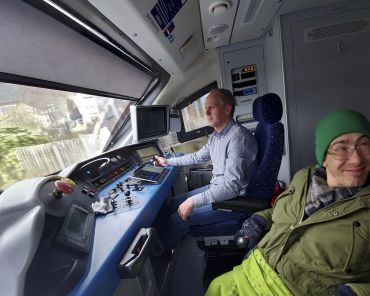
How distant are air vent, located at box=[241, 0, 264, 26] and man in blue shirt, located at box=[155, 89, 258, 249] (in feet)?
2.34

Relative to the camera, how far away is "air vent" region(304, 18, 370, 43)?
6.18 feet

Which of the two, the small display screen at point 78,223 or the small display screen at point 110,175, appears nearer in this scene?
the small display screen at point 78,223

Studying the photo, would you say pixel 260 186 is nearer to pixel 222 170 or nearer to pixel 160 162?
pixel 222 170

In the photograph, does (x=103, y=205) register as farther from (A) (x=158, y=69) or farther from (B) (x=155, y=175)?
(A) (x=158, y=69)

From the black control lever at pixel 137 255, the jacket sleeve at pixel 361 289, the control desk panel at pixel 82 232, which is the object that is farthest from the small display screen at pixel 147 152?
the jacket sleeve at pixel 361 289

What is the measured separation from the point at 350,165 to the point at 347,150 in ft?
0.22

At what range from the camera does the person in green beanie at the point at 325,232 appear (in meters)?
0.72

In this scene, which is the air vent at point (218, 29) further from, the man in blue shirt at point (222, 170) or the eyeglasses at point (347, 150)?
the eyeglasses at point (347, 150)

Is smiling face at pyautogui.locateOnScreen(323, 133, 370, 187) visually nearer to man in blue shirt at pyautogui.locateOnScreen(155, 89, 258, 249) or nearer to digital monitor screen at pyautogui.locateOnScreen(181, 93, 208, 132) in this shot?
man in blue shirt at pyautogui.locateOnScreen(155, 89, 258, 249)

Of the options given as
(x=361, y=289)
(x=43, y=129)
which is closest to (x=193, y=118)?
(x=43, y=129)

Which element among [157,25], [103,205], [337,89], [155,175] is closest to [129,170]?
[155,175]

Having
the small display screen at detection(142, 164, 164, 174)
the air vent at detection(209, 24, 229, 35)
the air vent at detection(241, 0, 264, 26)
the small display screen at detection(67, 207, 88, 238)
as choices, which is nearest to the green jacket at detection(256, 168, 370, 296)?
the small display screen at detection(67, 207, 88, 238)

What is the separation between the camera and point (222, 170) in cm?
158

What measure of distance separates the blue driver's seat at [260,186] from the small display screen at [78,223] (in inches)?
31.0
